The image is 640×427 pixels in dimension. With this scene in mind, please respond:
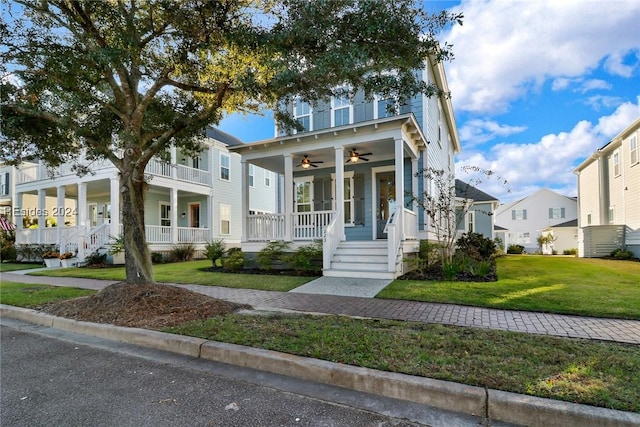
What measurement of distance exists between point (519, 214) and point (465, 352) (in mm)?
44125

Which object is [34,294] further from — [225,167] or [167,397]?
[225,167]

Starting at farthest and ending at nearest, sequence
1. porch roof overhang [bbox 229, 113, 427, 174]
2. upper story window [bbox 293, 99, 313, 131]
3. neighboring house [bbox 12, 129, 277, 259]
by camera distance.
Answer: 1. neighboring house [bbox 12, 129, 277, 259]
2. upper story window [bbox 293, 99, 313, 131]
3. porch roof overhang [bbox 229, 113, 427, 174]

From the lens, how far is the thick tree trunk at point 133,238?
6.24m

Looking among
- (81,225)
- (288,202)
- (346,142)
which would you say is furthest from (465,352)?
(81,225)

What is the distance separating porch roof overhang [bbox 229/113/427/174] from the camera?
33.2 feet

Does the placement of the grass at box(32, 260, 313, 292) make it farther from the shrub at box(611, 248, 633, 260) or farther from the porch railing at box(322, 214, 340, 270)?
the shrub at box(611, 248, 633, 260)

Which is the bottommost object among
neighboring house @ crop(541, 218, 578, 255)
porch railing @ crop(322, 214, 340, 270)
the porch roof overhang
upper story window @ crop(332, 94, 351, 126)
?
neighboring house @ crop(541, 218, 578, 255)

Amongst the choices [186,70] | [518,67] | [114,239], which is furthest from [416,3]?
[114,239]

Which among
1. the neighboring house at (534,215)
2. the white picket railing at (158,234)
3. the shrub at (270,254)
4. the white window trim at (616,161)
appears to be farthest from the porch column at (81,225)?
the neighboring house at (534,215)

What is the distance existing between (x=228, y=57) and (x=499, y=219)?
4421 cm

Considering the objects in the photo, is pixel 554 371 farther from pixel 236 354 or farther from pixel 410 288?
pixel 410 288

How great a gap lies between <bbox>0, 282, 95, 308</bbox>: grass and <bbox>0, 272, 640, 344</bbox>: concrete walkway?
124 inches

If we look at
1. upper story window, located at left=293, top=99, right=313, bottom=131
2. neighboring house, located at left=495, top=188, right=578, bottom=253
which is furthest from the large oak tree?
neighboring house, located at left=495, top=188, right=578, bottom=253

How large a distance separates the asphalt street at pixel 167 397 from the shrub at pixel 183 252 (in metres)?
13.5
